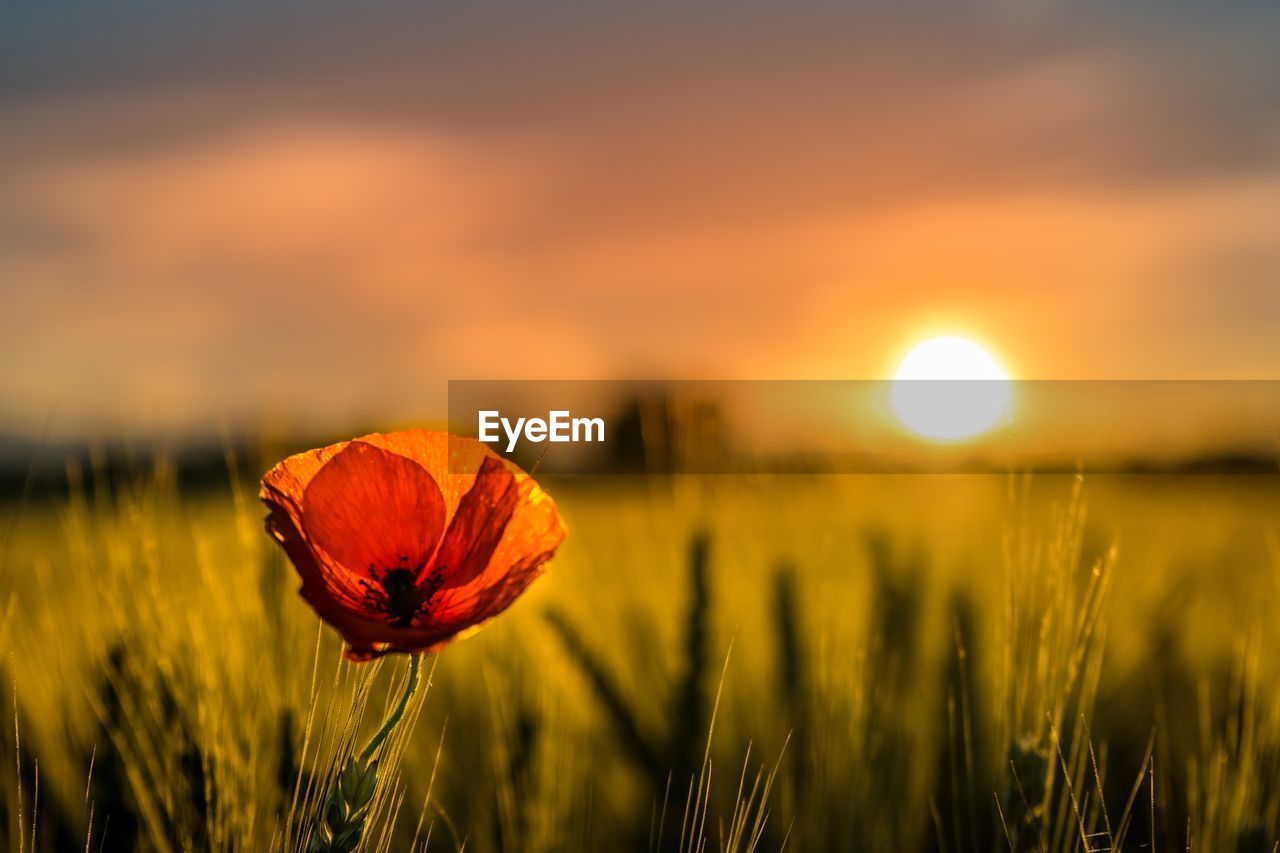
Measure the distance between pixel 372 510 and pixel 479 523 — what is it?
5cm

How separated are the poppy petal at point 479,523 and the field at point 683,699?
2.8 inches

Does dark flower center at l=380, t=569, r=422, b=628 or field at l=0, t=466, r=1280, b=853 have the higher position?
dark flower center at l=380, t=569, r=422, b=628

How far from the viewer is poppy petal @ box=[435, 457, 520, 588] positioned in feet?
1.69

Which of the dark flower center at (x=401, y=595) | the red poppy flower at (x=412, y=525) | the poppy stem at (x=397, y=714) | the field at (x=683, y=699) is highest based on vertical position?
the red poppy flower at (x=412, y=525)

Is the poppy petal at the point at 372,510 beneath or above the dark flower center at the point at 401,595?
above

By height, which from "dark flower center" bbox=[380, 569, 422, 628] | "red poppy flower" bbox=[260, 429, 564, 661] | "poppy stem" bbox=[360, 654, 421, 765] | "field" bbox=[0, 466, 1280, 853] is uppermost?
"red poppy flower" bbox=[260, 429, 564, 661]

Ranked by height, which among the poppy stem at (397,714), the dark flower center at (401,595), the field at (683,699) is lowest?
the field at (683,699)

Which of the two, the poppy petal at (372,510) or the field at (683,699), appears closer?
the poppy petal at (372,510)

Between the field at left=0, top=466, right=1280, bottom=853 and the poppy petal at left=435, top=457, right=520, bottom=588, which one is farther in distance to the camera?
the field at left=0, top=466, right=1280, bottom=853

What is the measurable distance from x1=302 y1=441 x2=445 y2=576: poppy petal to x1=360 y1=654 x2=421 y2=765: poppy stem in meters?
0.08

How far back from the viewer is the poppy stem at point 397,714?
464 mm

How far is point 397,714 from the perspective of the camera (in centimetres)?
47

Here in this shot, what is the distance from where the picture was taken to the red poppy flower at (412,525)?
0.50 m

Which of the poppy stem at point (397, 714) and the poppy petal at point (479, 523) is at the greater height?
the poppy petal at point (479, 523)
